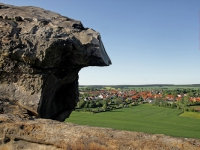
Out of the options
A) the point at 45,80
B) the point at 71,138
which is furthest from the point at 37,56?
the point at 71,138

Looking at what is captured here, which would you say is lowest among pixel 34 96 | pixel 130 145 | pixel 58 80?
pixel 130 145

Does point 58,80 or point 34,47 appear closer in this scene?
point 34,47

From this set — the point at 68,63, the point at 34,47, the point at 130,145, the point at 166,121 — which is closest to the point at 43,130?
the point at 130,145

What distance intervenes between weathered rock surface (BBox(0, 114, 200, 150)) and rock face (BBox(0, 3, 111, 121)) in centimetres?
84

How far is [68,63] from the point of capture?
6.85 m

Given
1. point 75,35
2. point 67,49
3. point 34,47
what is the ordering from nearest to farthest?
1. point 34,47
2. point 67,49
3. point 75,35

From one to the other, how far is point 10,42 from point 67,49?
4.66 ft

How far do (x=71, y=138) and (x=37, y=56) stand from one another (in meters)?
2.62

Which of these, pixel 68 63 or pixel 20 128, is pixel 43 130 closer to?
pixel 20 128

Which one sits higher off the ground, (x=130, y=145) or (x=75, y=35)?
(x=75, y=35)

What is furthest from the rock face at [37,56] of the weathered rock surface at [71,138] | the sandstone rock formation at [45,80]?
the weathered rock surface at [71,138]

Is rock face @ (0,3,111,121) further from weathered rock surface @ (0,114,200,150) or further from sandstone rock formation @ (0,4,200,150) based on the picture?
weathered rock surface @ (0,114,200,150)

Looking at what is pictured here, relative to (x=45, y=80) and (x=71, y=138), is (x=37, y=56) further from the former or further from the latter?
(x=71, y=138)

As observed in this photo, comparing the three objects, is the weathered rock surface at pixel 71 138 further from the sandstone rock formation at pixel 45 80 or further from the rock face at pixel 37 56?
the rock face at pixel 37 56
